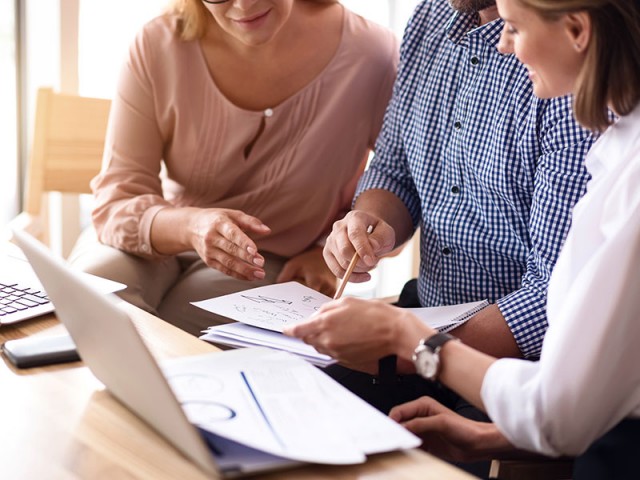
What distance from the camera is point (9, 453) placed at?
0.84 metres

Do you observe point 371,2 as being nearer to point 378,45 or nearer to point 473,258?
point 378,45

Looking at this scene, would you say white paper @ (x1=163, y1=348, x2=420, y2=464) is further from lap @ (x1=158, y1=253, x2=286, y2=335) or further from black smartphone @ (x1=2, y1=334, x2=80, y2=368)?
lap @ (x1=158, y1=253, x2=286, y2=335)

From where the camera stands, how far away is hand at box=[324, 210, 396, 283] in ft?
4.87

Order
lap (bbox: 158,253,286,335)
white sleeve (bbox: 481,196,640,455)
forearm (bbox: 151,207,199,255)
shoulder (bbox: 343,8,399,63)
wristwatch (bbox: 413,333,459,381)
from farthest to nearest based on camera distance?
shoulder (bbox: 343,8,399,63)
lap (bbox: 158,253,286,335)
forearm (bbox: 151,207,199,255)
wristwatch (bbox: 413,333,459,381)
white sleeve (bbox: 481,196,640,455)

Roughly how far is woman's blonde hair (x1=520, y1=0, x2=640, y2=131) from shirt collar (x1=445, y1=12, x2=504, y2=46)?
59 centimetres

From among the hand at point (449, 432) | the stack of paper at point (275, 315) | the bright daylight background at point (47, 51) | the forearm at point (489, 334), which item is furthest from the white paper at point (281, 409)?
the bright daylight background at point (47, 51)

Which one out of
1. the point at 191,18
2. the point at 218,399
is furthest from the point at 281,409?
the point at 191,18

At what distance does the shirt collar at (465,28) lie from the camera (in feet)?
5.17

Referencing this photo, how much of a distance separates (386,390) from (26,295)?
1.97 ft

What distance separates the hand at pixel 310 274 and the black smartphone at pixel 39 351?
0.80 meters

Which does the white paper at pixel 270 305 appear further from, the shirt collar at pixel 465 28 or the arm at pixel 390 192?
the shirt collar at pixel 465 28

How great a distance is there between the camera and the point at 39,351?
1071 millimetres

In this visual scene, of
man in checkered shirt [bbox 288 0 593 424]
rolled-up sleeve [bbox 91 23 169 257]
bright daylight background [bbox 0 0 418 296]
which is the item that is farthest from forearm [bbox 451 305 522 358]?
bright daylight background [bbox 0 0 418 296]

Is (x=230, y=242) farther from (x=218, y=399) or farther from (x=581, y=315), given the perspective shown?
(x=581, y=315)
